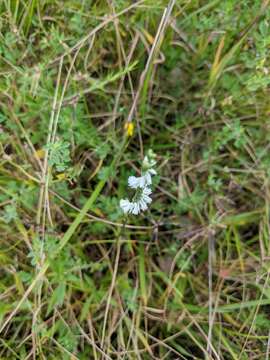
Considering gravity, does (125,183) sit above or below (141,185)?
below

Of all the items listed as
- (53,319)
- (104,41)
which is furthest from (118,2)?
(53,319)

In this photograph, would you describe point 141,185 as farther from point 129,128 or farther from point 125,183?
point 125,183

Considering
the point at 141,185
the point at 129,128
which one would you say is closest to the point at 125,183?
the point at 129,128

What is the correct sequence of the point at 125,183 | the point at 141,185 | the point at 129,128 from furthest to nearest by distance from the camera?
the point at 125,183
the point at 129,128
the point at 141,185

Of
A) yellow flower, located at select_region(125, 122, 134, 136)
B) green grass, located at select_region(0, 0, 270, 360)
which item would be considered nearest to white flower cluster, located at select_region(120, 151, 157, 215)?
green grass, located at select_region(0, 0, 270, 360)

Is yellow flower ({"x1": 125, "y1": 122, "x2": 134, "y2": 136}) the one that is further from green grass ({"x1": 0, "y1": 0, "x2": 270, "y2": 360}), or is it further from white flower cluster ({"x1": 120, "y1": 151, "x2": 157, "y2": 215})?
white flower cluster ({"x1": 120, "y1": 151, "x2": 157, "y2": 215})

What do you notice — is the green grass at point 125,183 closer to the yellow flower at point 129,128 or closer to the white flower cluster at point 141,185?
the yellow flower at point 129,128

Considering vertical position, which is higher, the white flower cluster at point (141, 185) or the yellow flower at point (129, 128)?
the white flower cluster at point (141, 185)

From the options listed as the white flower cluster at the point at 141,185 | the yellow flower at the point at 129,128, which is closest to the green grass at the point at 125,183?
the yellow flower at the point at 129,128
